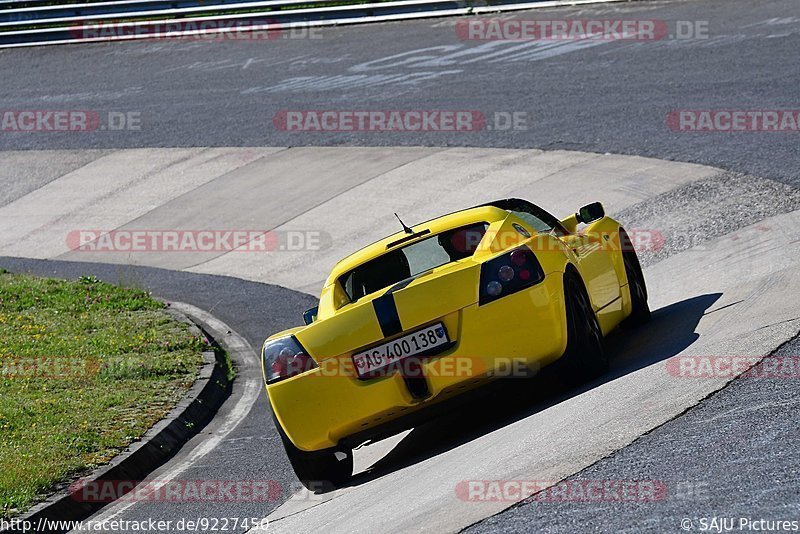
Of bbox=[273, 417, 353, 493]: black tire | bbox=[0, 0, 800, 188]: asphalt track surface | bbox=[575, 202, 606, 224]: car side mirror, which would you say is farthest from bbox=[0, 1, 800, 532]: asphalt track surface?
bbox=[575, 202, 606, 224]: car side mirror

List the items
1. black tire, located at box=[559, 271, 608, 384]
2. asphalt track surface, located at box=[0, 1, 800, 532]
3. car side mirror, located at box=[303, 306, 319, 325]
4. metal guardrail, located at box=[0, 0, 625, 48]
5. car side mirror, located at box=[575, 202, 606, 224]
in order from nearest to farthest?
asphalt track surface, located at box=[0, 1, 800, 532] < black tire, located at box=[559, 271, 608, 384] < car side mirror, located at box=[303, 306, 319, 325] < car side mirror, located at box=[575, 202, 606, 224] < metal guardrail, located at box=[0, 0, 625, 48]

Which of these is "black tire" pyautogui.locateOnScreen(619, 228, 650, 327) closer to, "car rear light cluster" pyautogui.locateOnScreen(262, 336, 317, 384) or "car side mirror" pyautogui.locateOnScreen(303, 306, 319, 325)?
Result: "car side mirror" pyautogui.locateOnScreen(303, 306, 319, 325)

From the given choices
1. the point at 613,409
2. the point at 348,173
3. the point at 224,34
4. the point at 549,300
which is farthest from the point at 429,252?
the point at 224,34

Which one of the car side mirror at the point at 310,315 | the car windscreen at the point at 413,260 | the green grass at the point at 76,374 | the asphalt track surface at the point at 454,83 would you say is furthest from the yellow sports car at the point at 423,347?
the asphalt track surface at the point at 454,83

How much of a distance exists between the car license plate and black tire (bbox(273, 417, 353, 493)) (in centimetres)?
61

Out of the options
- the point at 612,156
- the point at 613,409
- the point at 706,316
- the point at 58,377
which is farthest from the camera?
the point at 612,156

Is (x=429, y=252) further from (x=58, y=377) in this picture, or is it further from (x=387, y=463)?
(x=58, y=377)

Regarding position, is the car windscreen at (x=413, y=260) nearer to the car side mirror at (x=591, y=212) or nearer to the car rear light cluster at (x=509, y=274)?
the car rear light cluster at (x=509, y=274)

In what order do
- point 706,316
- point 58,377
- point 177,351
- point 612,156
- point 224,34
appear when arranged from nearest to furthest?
point 706,316, point 58,377, point 177,351, point 612,156, point 224,34

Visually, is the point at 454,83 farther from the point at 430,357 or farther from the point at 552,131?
the point at 430,357

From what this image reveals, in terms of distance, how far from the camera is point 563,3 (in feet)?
70.7

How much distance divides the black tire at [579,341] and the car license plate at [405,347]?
0.77 m

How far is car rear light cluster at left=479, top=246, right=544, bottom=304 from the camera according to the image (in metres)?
6.86

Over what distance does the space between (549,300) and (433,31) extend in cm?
1592
